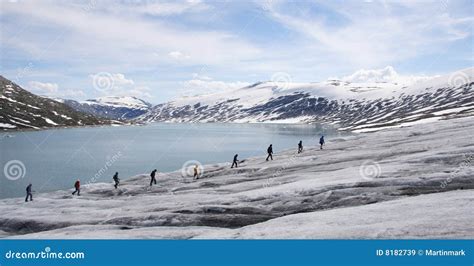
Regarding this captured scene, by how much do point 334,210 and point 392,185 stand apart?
750 centimetres

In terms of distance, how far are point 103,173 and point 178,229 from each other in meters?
53.3

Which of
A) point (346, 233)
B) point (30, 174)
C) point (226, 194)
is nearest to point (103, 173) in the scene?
point (30, 174)

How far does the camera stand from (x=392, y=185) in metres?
33.3

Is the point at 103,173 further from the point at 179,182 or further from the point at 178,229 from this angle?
the point at 178,229

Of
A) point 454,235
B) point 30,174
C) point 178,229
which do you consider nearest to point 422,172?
point 454,235

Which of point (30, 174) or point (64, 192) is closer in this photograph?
point (64, 192)

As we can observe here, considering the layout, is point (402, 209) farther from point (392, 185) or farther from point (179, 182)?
point (179, 182)

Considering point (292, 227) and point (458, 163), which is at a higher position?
point (458, 163)

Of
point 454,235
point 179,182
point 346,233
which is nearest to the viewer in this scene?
point 454,235

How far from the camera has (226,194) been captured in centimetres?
3947

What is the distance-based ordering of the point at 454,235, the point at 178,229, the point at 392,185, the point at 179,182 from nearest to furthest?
the point at 454,235, the point at 178,229, the point at 392,185, the point at 179,182

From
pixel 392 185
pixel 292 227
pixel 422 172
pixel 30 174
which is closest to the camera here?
pixel 292 227

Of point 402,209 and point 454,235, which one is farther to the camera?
point 402,209

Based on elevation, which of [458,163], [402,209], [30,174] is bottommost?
[30,174]
